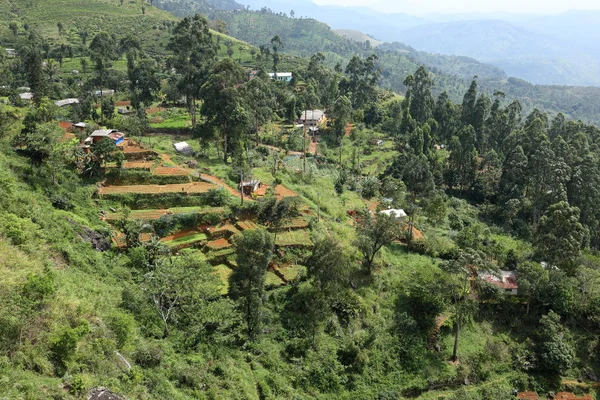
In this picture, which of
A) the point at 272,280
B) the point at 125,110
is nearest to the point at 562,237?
the point at 272,280

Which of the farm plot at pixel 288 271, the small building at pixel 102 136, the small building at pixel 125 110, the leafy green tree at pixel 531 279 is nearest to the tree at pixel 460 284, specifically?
the leafy green tree at pixel 531 279

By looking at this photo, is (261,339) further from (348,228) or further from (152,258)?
(348,228)

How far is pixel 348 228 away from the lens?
126 feet

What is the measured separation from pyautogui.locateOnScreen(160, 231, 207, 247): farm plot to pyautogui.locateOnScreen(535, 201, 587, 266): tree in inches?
1114

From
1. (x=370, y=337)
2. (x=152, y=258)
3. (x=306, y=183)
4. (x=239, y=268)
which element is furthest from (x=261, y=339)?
(x=306, y=183)

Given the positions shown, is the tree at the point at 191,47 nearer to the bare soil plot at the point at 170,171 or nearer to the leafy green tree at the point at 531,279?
the bare soil plot at the point at 170,171

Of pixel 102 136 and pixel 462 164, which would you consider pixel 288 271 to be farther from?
pixel 462 164

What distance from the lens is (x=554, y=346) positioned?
93.9 ft

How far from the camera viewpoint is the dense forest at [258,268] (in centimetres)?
1908

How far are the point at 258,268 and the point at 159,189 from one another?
15296 mm

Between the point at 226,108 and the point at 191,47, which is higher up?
the point at 191,47

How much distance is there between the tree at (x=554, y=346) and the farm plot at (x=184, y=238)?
25.8 meters

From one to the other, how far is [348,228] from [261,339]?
51.1 feet

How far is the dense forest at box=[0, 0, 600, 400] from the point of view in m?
19.1
